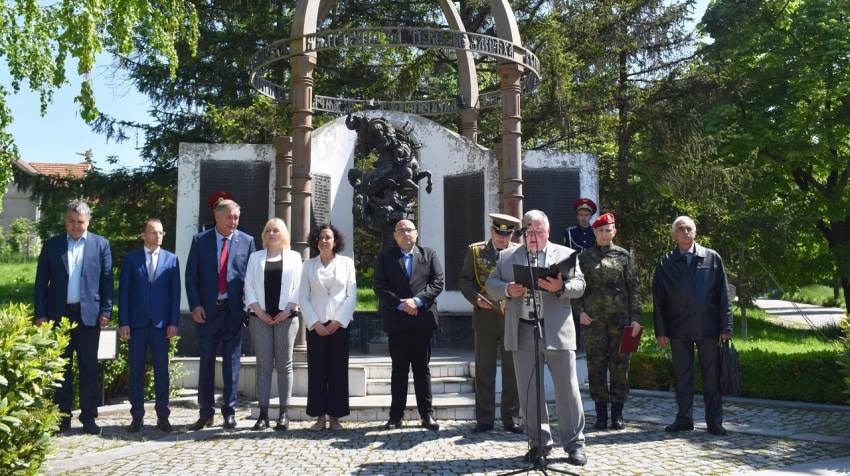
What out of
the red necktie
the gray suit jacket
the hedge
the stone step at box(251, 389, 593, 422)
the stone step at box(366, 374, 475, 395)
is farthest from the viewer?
the hedge

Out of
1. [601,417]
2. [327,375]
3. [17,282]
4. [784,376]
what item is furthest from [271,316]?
[17,282]

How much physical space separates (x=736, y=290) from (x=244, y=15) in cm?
1410

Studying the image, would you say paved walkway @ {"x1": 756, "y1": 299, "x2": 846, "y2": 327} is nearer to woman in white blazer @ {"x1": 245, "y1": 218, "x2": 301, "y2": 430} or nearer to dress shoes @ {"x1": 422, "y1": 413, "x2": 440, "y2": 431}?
dress shoes @ {"x1": 422, "y1": 413, "x2": 440, "y2": 431}

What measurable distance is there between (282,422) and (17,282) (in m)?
23.5

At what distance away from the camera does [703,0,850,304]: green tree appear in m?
17.5

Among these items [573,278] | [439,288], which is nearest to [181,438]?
[439,288]

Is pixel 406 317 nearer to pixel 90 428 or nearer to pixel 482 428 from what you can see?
pixel 482 428

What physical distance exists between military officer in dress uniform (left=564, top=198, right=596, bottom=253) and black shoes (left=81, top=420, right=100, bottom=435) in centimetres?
511

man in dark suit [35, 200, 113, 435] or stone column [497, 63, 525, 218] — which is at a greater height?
stone column [497, 63, 525, 218]

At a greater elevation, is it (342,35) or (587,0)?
(587,0)

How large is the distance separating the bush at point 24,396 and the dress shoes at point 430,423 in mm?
3038

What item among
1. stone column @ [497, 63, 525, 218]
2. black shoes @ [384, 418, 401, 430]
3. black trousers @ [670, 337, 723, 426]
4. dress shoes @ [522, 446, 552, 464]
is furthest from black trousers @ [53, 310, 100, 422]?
black trousers @ [670, 337, 723, 426]

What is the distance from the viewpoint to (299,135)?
8469mm

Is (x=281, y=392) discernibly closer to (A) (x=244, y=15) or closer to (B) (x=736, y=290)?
(B) (x=736, y=290)
